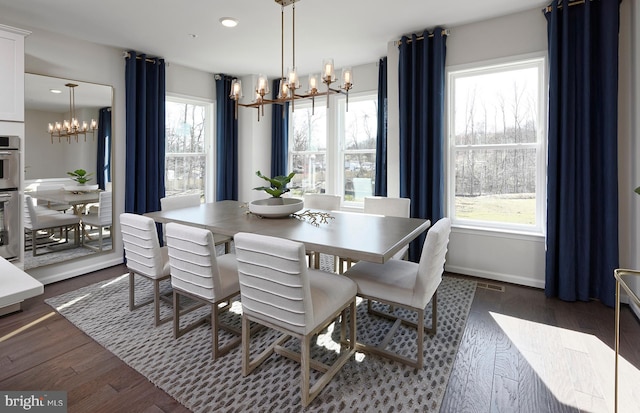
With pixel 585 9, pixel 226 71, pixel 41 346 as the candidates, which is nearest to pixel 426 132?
pixel 585 9

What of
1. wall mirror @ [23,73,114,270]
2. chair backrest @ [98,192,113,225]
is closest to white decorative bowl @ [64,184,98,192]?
wall mirror @ [23,73,114,270]

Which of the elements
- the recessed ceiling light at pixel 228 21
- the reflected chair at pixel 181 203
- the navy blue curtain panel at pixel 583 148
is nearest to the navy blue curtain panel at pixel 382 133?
the navy blue curtain panel at pixel 583 148

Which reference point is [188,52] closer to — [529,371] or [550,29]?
[550,29]

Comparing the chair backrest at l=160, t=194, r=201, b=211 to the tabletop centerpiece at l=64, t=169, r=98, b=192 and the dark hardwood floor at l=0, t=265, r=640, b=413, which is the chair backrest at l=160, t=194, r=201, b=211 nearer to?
the tabletop centerpiece at l=64, t=169, r=98, b=192

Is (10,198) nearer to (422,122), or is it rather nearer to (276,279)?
(276,279)

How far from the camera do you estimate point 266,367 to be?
7.13 ft

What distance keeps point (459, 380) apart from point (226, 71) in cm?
498

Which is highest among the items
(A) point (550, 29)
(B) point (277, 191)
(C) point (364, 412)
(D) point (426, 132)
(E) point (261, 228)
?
A: (A) point (550, 29)

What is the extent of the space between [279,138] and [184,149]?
146cm

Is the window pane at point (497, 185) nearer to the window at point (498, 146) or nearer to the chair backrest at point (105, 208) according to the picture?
the window at point (498, 146)

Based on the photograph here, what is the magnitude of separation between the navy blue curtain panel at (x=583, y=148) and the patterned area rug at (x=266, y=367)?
3.58ft

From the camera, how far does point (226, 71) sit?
526cm

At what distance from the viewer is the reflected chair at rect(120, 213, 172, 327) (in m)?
2.51

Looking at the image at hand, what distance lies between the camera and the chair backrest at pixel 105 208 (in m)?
4.13
